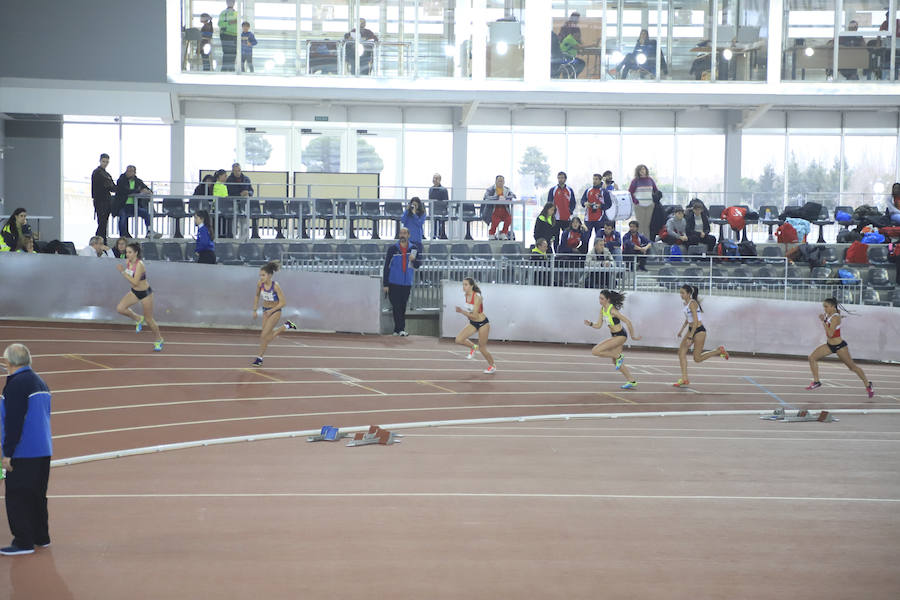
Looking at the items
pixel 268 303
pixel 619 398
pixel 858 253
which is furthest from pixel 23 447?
pixel 858 253

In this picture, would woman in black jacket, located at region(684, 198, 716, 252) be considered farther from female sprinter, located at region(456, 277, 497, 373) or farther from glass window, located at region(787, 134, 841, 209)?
glass window, located at region(787, 134, 841, 209)

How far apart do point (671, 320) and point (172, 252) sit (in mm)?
10432

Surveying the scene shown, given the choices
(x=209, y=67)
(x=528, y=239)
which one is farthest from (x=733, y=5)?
(x=209, y=67)

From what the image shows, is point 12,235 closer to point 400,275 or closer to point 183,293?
point 183,293

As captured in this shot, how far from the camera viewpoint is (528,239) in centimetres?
3272

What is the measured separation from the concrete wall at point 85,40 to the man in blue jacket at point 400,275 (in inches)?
438

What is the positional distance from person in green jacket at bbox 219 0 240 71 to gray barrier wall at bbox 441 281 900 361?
466 inches

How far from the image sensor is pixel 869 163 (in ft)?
105

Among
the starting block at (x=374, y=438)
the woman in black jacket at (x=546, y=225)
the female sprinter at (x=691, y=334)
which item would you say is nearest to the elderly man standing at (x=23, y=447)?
the starting block at (x=374, y=438)

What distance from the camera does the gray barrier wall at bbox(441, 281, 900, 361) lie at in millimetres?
19781

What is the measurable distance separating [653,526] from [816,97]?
80.2ft

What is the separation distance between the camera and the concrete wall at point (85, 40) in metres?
25.7

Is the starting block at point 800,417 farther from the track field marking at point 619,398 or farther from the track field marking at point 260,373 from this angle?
the track field marking at point 260,373

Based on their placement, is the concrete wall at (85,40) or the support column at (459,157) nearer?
the concrete wall at (85,40)
